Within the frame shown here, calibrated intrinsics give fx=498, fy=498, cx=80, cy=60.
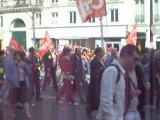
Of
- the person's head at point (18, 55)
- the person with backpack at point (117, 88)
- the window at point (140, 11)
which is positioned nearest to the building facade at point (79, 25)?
the window at point (140, 11)

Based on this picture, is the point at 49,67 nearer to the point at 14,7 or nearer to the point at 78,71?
the point at 78,71

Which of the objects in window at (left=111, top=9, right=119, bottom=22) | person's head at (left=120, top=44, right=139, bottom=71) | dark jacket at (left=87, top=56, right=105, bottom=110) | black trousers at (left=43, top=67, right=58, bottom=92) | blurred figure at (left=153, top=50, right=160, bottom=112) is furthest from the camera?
window at (left=111, top=9, right=119, bottom=22)

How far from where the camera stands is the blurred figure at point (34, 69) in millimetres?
12086

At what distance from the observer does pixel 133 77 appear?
501 cm

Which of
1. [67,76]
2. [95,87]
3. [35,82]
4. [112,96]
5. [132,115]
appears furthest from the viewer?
[35,82]

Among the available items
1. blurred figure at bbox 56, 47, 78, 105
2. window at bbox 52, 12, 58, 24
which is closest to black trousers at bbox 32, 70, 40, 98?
blurred figure at bbox 56, 47, 78, 105

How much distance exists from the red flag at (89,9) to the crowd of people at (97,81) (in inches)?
32.6

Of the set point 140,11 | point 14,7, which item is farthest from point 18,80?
point 140,11

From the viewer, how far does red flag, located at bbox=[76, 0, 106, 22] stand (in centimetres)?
1108

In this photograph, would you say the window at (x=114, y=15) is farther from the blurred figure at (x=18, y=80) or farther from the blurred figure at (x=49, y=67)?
the blurred figure at (x=18, y=80)

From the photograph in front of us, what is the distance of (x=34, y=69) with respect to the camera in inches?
483

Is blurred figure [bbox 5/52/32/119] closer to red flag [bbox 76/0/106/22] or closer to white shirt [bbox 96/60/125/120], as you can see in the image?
red flag [bbox 76/0/106/22]

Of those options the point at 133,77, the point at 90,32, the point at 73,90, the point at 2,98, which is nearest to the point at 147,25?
the point at 90,32

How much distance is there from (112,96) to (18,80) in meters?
5.06
